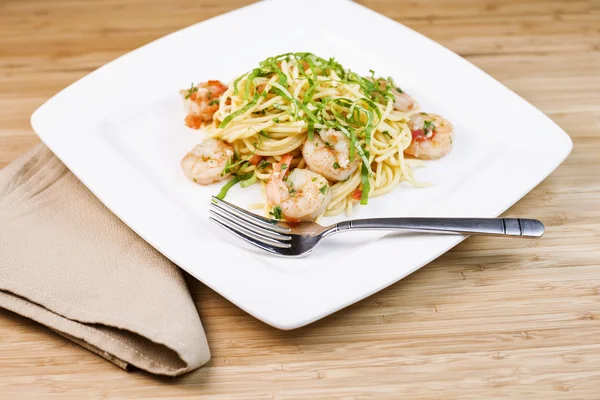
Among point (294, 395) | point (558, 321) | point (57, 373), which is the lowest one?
point (558, 321)

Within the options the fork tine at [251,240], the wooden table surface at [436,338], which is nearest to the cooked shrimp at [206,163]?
the fork tine at [251,240]

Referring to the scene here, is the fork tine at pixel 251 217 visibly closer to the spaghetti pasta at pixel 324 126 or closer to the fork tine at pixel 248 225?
the fork tine at pixel 248 225

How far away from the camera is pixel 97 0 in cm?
636

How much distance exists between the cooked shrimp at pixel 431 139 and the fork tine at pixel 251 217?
1.06 meters

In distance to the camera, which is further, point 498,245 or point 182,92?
point 182,92

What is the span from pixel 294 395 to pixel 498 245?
1457 millimetres

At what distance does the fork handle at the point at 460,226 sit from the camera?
3.62m

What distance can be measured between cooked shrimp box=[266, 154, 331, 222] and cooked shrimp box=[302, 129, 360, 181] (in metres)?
0.09

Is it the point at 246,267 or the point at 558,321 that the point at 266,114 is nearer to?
the point at 246,267

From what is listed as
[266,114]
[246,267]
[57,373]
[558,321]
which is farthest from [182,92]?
[558,321]

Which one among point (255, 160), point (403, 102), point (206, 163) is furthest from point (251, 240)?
point (403, 102)

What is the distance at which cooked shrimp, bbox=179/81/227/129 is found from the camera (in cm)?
450

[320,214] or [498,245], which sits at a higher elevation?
[320,214]

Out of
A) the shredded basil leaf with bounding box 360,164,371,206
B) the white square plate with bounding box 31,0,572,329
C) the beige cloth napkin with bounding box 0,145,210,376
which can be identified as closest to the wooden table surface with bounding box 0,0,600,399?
the beige cloth napkin with bounding box 0,145,210,376
